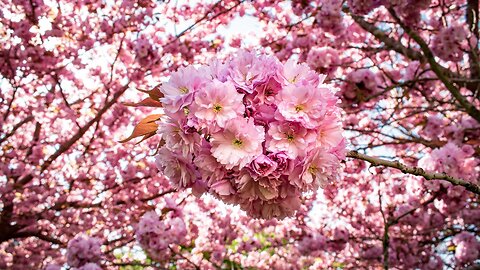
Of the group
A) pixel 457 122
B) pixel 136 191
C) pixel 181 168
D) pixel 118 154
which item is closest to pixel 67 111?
pixel 118 154

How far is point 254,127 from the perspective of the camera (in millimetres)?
1108

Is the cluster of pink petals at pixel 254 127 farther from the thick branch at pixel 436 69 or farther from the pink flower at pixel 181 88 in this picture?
the thick branch at pixel 436 69

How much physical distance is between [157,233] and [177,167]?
248 cm

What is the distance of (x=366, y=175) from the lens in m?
6.23

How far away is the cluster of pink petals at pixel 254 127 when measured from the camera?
44.2 inches

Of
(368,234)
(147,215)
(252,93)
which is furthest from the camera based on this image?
(368,234)

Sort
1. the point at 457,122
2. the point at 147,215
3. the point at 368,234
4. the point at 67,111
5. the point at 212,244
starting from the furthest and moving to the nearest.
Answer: the point at 212,244 → the point at 368,234 → the point at 67,111 → the point at 457,122 → the point at 147,215

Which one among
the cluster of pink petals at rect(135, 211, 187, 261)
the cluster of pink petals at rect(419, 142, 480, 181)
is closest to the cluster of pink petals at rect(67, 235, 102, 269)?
the cluster of pink petals at rect(135, 211, 187, 261)

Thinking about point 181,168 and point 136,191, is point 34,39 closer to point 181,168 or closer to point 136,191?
point 136,191

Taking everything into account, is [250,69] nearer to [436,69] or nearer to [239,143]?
[239,143]

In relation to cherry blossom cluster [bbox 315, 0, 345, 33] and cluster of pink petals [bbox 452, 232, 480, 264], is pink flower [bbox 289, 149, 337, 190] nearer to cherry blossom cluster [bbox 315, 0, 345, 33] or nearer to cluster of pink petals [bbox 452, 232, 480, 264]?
cherry blossom cluster [bbox 315, 0, 345, 33]

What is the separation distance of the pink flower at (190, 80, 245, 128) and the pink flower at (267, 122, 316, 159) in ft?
0.30

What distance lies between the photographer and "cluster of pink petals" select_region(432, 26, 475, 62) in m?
3.77

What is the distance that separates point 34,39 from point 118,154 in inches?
71.2
